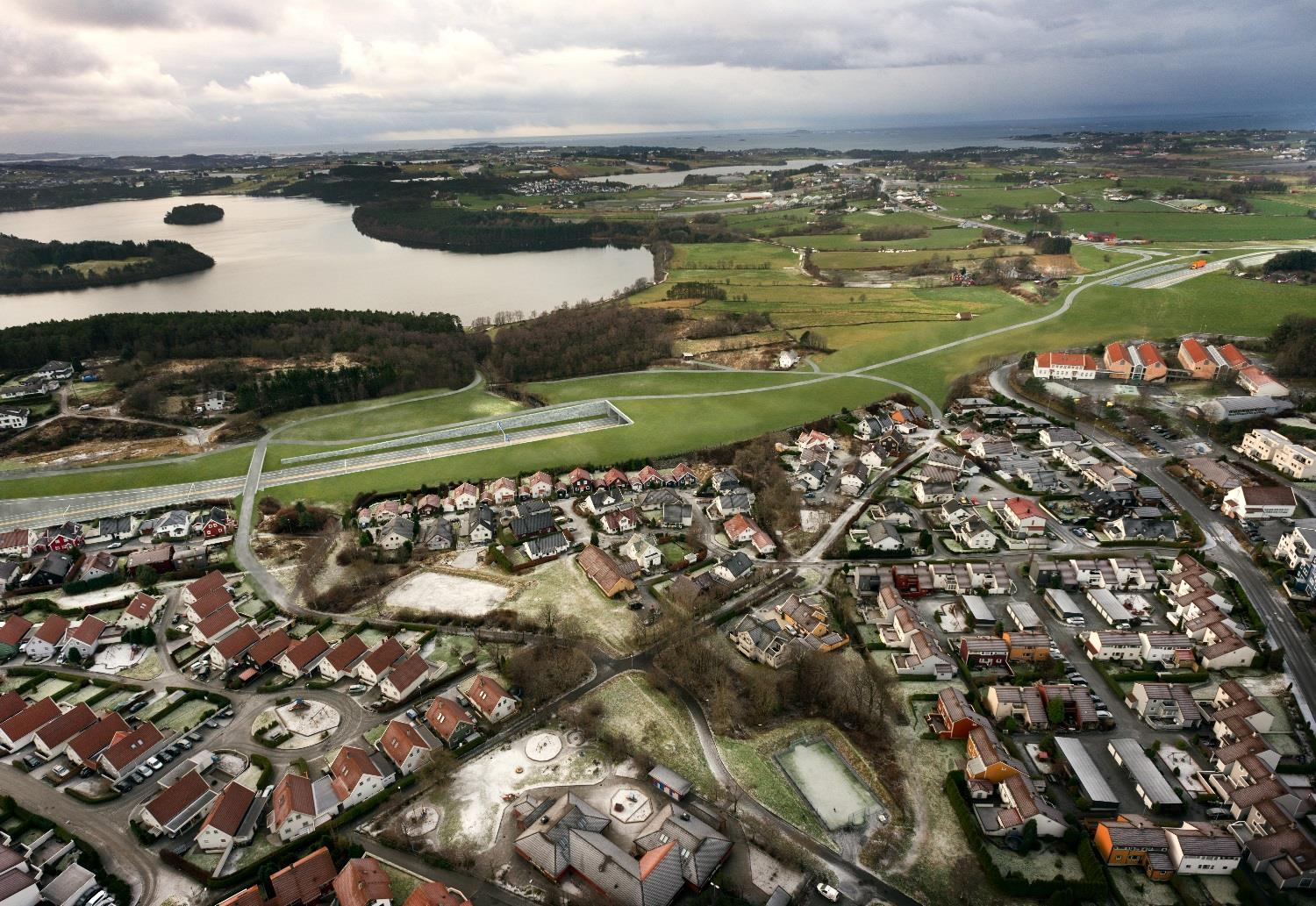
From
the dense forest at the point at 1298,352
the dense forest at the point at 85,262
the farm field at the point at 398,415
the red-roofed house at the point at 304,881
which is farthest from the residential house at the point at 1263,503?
the dense forest at the point at 85,262

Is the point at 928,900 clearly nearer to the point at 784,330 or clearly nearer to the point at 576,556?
the point at 576,556

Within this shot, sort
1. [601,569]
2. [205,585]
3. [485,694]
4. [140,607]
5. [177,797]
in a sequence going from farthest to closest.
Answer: [601,569]
[205,585]
[140,607]
[485,694]
[177,797]

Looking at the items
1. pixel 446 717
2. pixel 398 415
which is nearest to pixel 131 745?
pixel 446 717

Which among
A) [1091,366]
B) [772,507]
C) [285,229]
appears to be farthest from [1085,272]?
[285,229]

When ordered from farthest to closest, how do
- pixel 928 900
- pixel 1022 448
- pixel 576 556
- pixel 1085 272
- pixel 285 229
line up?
1. pixel 285 229
2. pixel 1085 272
3. pixel 1022 448
4. pixel 576 556
5. pixel 928 900

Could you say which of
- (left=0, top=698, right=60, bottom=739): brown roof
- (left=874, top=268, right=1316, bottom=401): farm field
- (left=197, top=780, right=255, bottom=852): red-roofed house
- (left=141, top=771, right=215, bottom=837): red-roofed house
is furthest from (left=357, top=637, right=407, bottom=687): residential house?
(left=874, top=268, right=1316, bottom=401): farm field

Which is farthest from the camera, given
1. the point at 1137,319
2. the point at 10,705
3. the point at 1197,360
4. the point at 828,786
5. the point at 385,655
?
the point at 1137,319

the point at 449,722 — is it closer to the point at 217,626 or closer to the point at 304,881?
the point at 304,881
